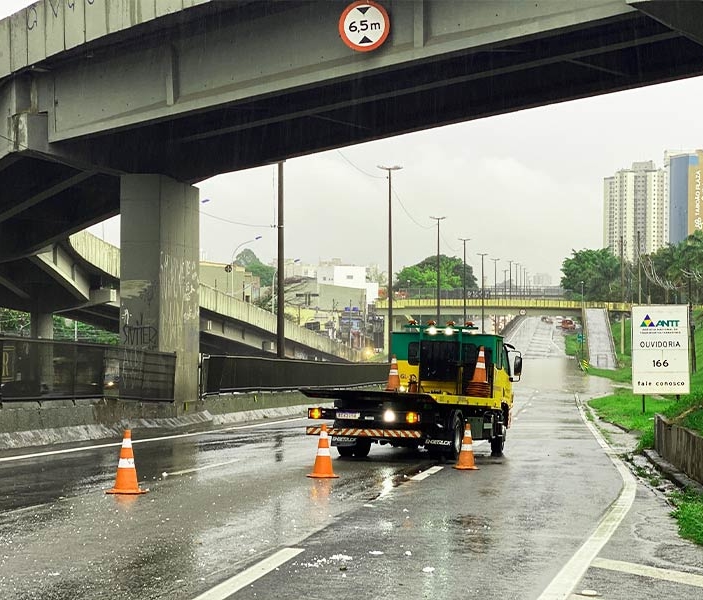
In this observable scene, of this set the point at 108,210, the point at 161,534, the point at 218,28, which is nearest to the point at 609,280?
the point at 108,210

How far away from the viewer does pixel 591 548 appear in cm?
987

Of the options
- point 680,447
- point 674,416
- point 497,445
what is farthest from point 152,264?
point 680,447

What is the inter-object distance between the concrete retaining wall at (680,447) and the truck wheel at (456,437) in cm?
362

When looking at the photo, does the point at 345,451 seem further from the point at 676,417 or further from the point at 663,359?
the point at 663,359

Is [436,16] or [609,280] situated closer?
[436,16]

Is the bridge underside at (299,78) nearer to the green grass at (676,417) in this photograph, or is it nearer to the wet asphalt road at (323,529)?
the green grass at (676,417)

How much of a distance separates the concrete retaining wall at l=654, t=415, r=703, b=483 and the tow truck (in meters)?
3.04

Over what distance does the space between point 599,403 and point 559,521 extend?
37318 mm

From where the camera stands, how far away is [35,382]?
2205cm

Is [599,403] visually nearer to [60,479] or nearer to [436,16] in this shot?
[436,16]

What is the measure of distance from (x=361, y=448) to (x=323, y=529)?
9.10 meters

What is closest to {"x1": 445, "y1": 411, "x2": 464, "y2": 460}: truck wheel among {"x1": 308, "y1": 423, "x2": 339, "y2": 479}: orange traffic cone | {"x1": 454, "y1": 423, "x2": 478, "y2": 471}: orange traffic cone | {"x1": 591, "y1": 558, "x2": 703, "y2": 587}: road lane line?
{"x1": 454, "y1": 423, "x2": 478, "y2": 471}: orange traffic cone

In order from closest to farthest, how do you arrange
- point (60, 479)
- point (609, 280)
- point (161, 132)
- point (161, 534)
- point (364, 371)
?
point (161, 534) → point (60, 479) → point (161, 132) → point (364, 371) → point (609, 280)

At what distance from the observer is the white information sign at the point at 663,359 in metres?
31.8
